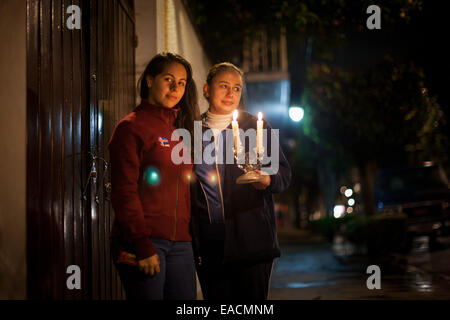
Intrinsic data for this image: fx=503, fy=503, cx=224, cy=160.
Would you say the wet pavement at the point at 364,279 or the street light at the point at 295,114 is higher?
the street light at the point at 295,114

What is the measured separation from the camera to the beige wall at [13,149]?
10.4ft

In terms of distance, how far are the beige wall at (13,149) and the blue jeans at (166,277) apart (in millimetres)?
887

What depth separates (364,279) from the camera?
9.08m

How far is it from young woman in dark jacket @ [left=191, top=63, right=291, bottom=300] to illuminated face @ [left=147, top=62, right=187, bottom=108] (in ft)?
1.24

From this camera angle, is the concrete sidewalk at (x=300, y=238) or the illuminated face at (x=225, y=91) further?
the concrete sidewalk at (x=300, y=238)

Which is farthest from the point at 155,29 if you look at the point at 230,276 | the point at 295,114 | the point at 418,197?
the point at 418,197

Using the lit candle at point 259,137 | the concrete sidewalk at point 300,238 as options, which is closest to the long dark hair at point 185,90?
the lit candle at point 259,137

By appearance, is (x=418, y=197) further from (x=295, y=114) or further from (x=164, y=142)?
(x=164, y=142)

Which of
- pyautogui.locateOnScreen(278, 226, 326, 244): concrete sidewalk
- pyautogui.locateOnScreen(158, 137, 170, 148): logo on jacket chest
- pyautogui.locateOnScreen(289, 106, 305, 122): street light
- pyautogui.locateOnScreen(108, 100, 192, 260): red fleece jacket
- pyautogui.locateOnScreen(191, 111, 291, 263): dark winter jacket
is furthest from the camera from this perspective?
pyautogui.locateOnScreen(278, 226, 326, 244): concrete sidewalk

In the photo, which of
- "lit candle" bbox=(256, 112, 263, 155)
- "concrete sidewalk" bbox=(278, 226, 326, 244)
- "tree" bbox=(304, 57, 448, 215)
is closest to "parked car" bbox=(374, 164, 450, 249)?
"tree" bbox=(304, 57, 448, 215)

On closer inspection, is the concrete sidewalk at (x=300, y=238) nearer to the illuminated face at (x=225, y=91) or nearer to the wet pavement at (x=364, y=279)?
the wet pavement at (x=364, y=279)

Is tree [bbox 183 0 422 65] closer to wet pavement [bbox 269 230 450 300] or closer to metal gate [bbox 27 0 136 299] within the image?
metal gate [bbox 27 0 136 299]

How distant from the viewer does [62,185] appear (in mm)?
3436

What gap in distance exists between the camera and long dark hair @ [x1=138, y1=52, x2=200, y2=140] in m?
3.06
